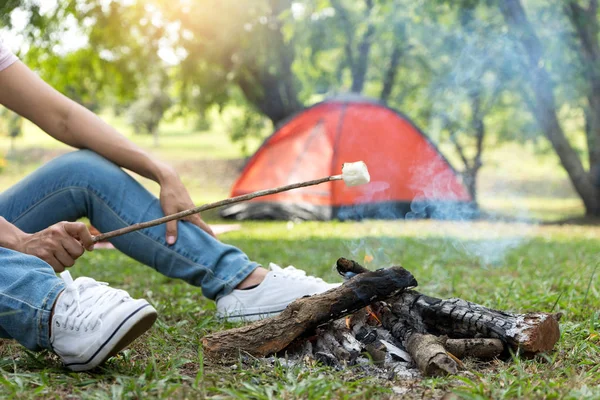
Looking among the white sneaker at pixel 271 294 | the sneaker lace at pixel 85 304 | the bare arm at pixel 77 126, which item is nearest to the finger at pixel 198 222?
the bare arm at pixel 77 126

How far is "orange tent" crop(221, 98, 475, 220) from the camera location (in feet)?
28.6

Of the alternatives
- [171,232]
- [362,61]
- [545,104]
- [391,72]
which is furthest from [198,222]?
[391,72]

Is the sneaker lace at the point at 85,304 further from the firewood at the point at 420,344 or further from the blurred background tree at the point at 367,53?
the blurred background tree at the point at 367,53

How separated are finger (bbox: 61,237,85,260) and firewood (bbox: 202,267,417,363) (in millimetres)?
477

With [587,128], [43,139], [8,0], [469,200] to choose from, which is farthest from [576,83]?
[43,139]

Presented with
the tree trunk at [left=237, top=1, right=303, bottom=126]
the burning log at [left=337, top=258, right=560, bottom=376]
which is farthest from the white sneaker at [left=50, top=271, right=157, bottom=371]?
the tree trunk at [left=237, top=1, right=303, bottom=126]

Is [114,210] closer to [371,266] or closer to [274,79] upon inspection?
[371,266]

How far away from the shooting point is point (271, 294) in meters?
2.19

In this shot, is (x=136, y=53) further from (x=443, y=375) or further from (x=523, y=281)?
(x=443, y=375)

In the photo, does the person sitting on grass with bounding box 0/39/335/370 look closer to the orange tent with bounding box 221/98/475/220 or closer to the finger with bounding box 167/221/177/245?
the finger with bounding box 167/221/177/245

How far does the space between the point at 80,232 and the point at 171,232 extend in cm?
39

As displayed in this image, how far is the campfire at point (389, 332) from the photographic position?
1.80 m

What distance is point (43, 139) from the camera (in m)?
24.3

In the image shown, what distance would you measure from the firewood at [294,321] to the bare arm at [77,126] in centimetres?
55
